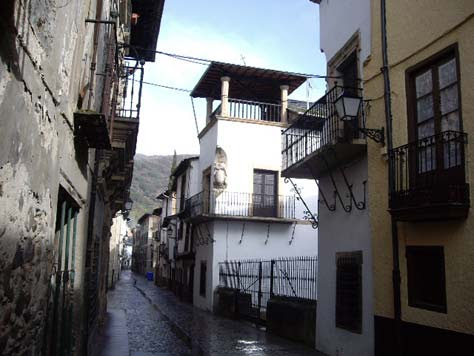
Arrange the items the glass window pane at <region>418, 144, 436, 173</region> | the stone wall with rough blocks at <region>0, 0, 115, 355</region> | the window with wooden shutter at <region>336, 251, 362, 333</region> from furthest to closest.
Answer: the window with wooden shutter at <region>336, 251, 362, 333</region> → the glass window pane at <region>418, 144, 436, 173</region> → the stone wall with rough blocks at <region>0, 0, 115, 355</region>

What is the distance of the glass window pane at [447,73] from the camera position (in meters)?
7.14

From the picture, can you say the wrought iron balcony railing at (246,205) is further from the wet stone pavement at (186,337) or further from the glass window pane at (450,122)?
the glass window pane at (450,122)

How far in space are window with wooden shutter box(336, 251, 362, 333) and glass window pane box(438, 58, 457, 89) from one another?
359 centimetres

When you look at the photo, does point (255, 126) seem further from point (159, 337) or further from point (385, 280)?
point (385, 280)

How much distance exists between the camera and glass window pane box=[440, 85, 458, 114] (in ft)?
23.2

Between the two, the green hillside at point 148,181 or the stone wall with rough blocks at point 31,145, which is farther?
the green hillside at point 148,181

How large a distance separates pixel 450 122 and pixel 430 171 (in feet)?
2.48

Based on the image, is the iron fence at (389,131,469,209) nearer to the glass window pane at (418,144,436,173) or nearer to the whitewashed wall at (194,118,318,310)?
the glass window pane at (418,144,436,173)

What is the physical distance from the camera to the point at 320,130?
10.8 metres

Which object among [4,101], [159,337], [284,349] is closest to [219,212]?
[159,337]

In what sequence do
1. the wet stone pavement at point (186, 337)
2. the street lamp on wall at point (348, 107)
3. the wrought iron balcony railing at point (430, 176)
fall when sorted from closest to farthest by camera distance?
the wrought iron balcony railing at point (430, 176) → the street lamp on wall at point (348, 107) → the wet stone pavement at point (186, 337)

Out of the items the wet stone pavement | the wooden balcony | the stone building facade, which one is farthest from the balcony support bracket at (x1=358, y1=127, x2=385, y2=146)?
the wet stone pavement

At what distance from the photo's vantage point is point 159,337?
13.2 metres

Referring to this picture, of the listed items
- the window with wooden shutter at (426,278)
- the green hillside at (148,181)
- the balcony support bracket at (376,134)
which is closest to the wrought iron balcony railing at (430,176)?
the balcony support bracket at (376,134)
